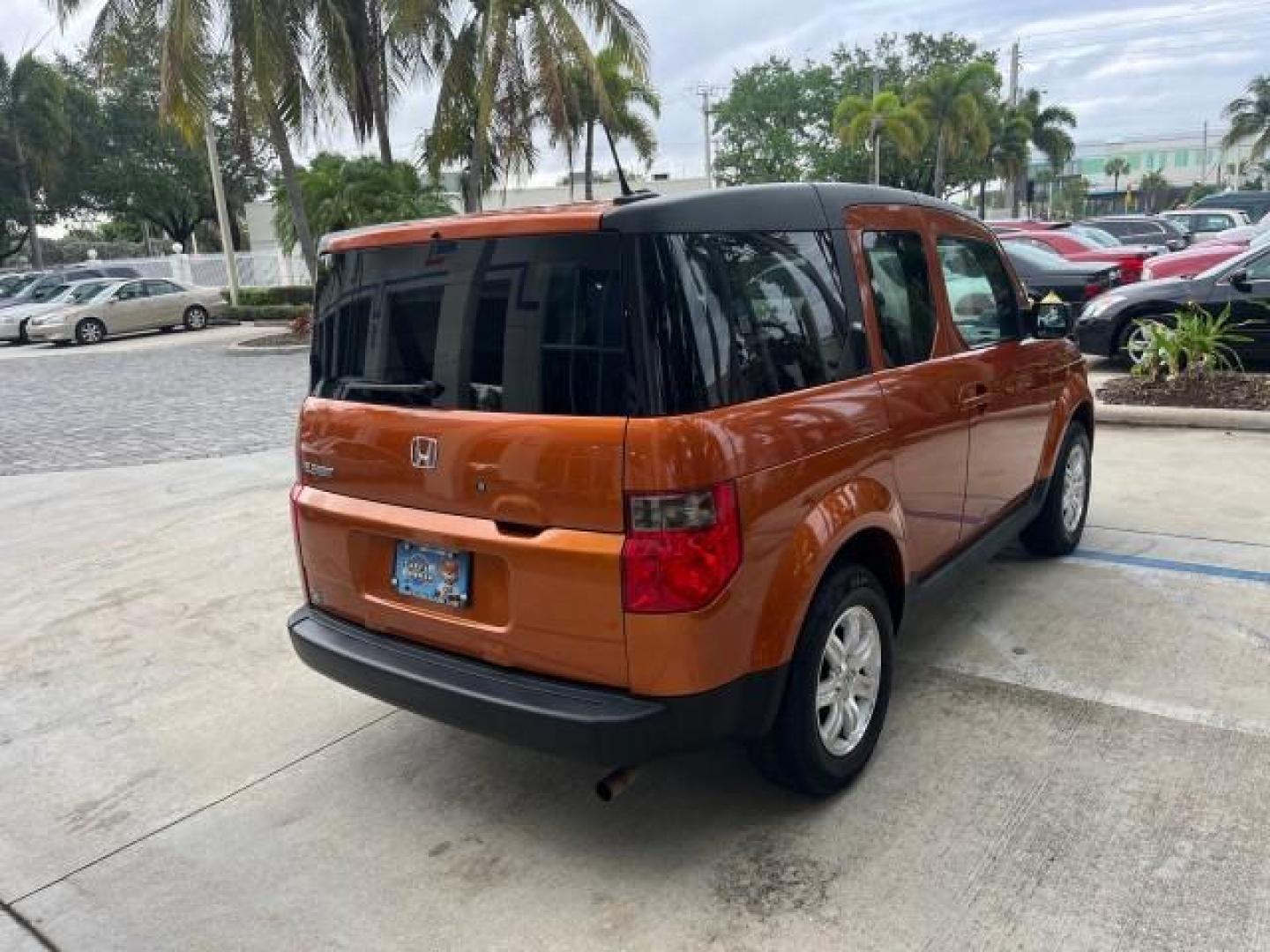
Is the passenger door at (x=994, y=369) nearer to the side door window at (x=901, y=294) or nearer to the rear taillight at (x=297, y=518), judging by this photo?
the side door window at (x=901, y=294)

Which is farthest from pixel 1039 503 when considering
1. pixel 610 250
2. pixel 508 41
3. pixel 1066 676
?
pixel 508 41

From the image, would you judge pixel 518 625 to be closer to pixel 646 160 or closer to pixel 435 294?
pixel 435 294

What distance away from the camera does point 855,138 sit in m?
41.4

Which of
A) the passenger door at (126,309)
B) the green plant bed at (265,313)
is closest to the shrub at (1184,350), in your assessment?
the green plant bed at (265,313)

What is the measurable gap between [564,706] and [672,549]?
0.53 metres

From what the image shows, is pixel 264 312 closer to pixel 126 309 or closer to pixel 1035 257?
pixel 126 309

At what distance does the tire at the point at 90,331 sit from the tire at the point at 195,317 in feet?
6.84

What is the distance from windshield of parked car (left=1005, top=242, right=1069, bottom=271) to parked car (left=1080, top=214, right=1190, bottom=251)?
9929 millimetres

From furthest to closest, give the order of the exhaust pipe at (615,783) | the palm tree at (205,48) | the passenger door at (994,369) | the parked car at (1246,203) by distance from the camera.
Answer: the parked car at (1246,203)
the palm tree at (205,48)
the passenger door at (994,369)
the exhaust pipe at (615,783)

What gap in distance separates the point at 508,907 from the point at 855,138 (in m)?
42.6

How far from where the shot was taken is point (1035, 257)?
1443 centimetres

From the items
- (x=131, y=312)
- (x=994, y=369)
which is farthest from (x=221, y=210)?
(x=994, y=369)

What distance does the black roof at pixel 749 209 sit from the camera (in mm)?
2615

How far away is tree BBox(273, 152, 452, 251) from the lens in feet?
70.3
